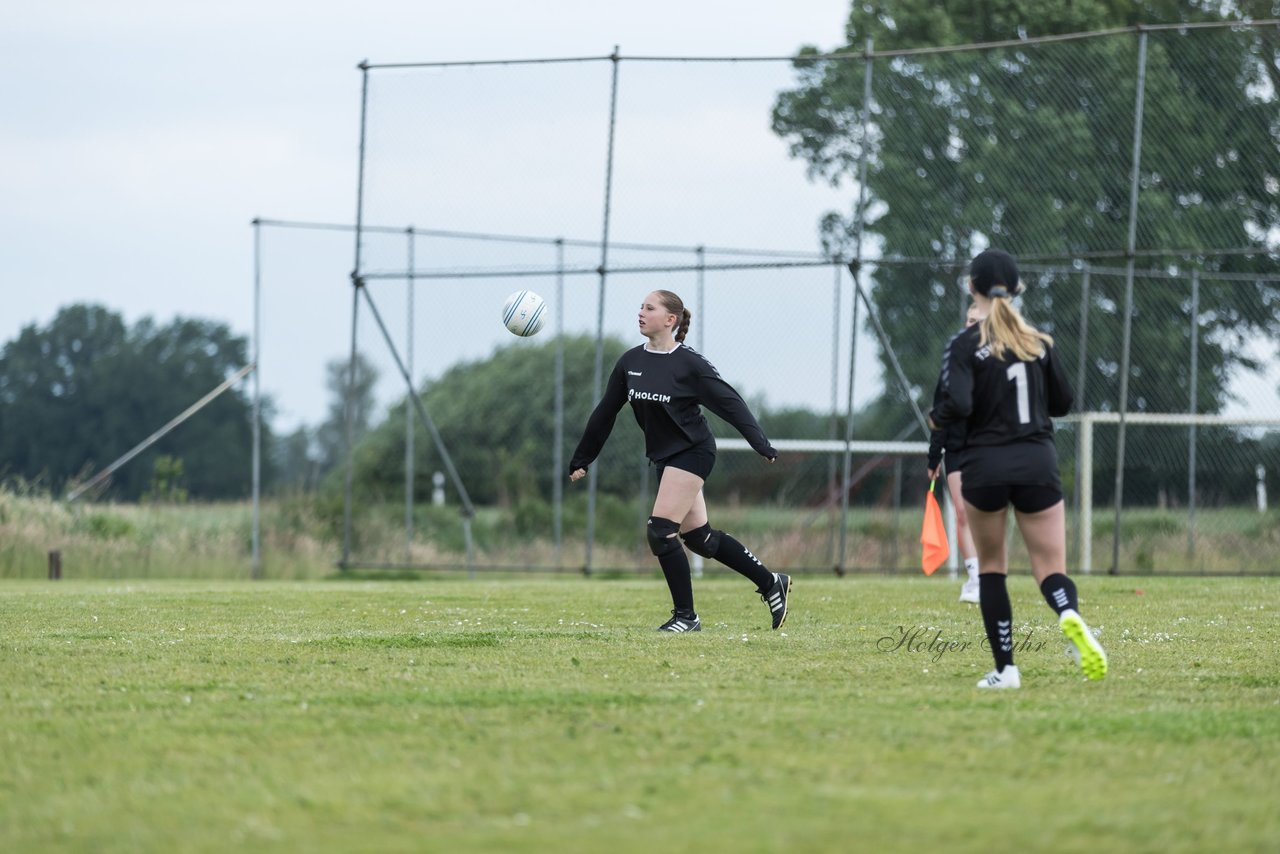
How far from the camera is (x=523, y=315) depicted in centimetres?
1109

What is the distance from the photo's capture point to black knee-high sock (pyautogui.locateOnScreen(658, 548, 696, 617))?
868cm

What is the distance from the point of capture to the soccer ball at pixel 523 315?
36.3ft

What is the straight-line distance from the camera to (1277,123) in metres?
15.8

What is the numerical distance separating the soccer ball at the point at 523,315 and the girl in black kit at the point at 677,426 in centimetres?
235

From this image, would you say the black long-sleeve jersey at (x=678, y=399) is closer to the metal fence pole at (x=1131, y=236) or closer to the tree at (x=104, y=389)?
the metal fence pole at (x=1131, y=236)

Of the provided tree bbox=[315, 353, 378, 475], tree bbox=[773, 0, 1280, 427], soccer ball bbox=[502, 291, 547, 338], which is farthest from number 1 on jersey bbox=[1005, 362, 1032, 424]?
tree bbox=[315, 353, 378, 475]

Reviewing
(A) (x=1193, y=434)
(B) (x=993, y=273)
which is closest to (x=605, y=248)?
(A) (x=1193, y=434)

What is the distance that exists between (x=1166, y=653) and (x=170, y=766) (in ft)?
15.6

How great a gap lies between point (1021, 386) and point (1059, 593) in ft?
2.78

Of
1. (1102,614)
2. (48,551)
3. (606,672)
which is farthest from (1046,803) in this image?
(48,551)

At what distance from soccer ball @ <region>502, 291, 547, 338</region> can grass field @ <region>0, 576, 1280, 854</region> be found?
3.04m

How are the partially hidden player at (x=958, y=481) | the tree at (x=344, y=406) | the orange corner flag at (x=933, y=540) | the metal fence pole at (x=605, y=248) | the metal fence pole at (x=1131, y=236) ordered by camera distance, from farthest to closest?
the tree at (x=344, y=406) → the metal fence pole at (x=605, y=248) → the metal fence pole at (x=1131, y=236) → the partially hidden player at (x=958, y=481) → the orange corner flag at (x=933, y=540)

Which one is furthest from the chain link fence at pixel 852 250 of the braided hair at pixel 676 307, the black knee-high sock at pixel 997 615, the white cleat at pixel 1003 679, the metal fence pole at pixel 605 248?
the white cleat at pixel 1003 679

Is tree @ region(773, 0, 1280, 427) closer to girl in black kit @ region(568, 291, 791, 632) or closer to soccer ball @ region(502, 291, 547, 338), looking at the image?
soccer ball @ region(502, 291, 547, 338)
